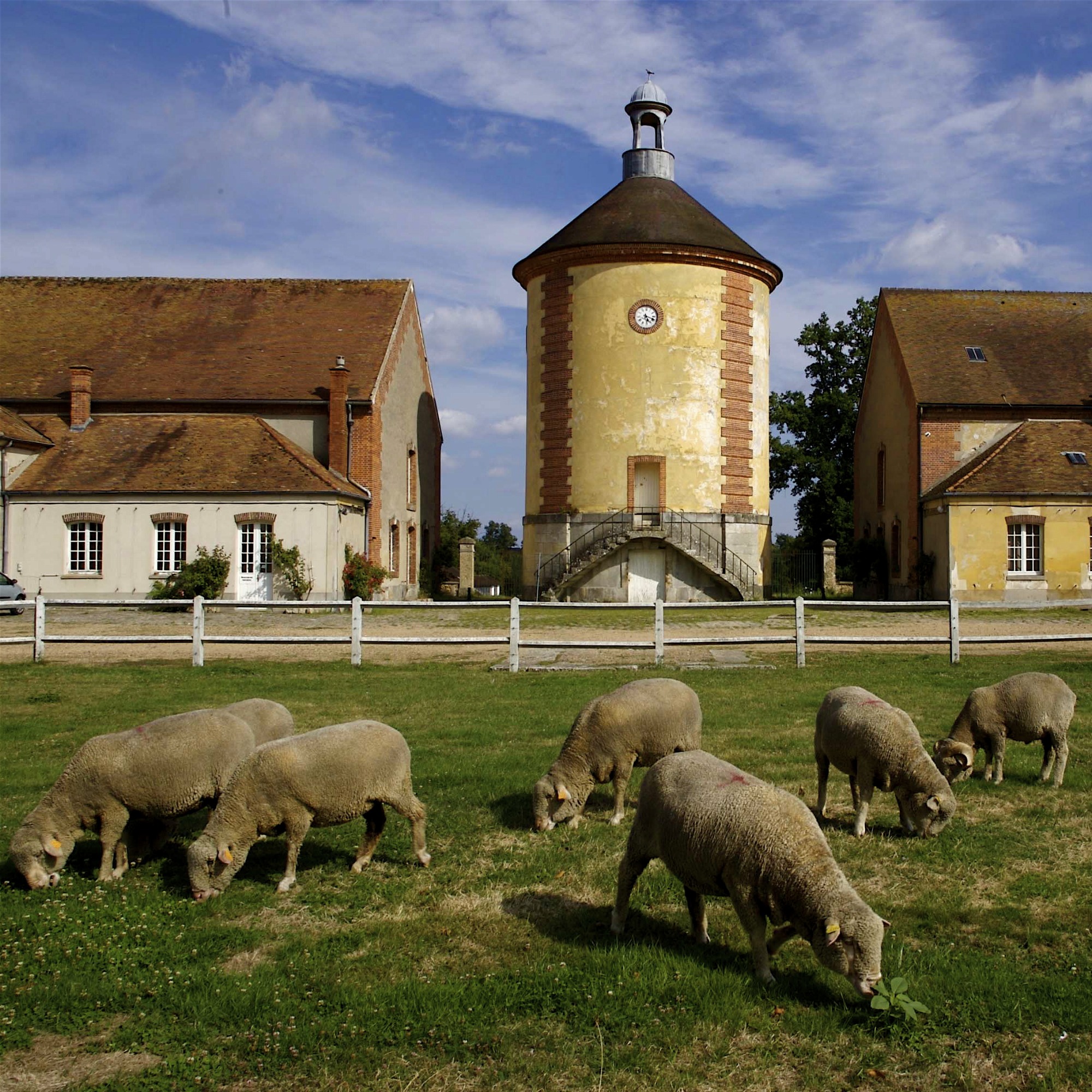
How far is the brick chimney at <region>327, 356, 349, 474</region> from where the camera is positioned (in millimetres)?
32656

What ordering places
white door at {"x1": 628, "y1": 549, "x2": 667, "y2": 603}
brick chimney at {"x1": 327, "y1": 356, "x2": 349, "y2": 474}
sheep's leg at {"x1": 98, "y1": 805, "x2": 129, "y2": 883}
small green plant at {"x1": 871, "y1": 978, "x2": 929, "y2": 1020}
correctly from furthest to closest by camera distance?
brick chimney at {"x1": 327, "y1": 356, "x2": 349, "y2": 474} < white door at {"x1": 628, "y1": 549, "x2": 667, "y2": 603} < sheep's leg at {"x1": 98, "y1": 805, "x2": 129, "y2": 883} < small green plant at {"x1": 871, "y1": 978, "x2": 929, "y2": 1020}

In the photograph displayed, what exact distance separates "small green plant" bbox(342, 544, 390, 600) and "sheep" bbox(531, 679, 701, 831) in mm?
23727

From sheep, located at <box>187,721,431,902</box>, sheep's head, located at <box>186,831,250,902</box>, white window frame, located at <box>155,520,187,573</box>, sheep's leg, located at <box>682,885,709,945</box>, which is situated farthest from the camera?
white window frame, located at <box>155,520,187,573</box>

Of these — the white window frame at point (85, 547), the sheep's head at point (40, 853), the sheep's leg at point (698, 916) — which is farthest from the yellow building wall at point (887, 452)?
the sheep's head at point (40, 853)

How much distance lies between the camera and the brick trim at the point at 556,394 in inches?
1323

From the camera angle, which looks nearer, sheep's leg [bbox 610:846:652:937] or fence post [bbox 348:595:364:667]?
sheep's leg [bbox 610:846:652:937]

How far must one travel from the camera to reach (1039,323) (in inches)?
1454

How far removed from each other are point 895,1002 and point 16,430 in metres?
32.0

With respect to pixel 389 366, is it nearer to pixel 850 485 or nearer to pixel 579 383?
pixel 579 383

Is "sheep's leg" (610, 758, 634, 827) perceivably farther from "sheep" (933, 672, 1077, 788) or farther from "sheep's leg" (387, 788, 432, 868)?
"sheep" (933, 672, 1077, 788)

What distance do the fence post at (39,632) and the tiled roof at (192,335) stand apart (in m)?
16.5

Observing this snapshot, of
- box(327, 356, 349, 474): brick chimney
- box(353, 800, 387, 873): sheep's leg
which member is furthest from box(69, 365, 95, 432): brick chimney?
box(353, 800, 387, 873): sheep's leg

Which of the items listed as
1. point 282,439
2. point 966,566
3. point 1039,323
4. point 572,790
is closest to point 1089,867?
point 572,790

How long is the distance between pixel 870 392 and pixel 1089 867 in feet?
116
